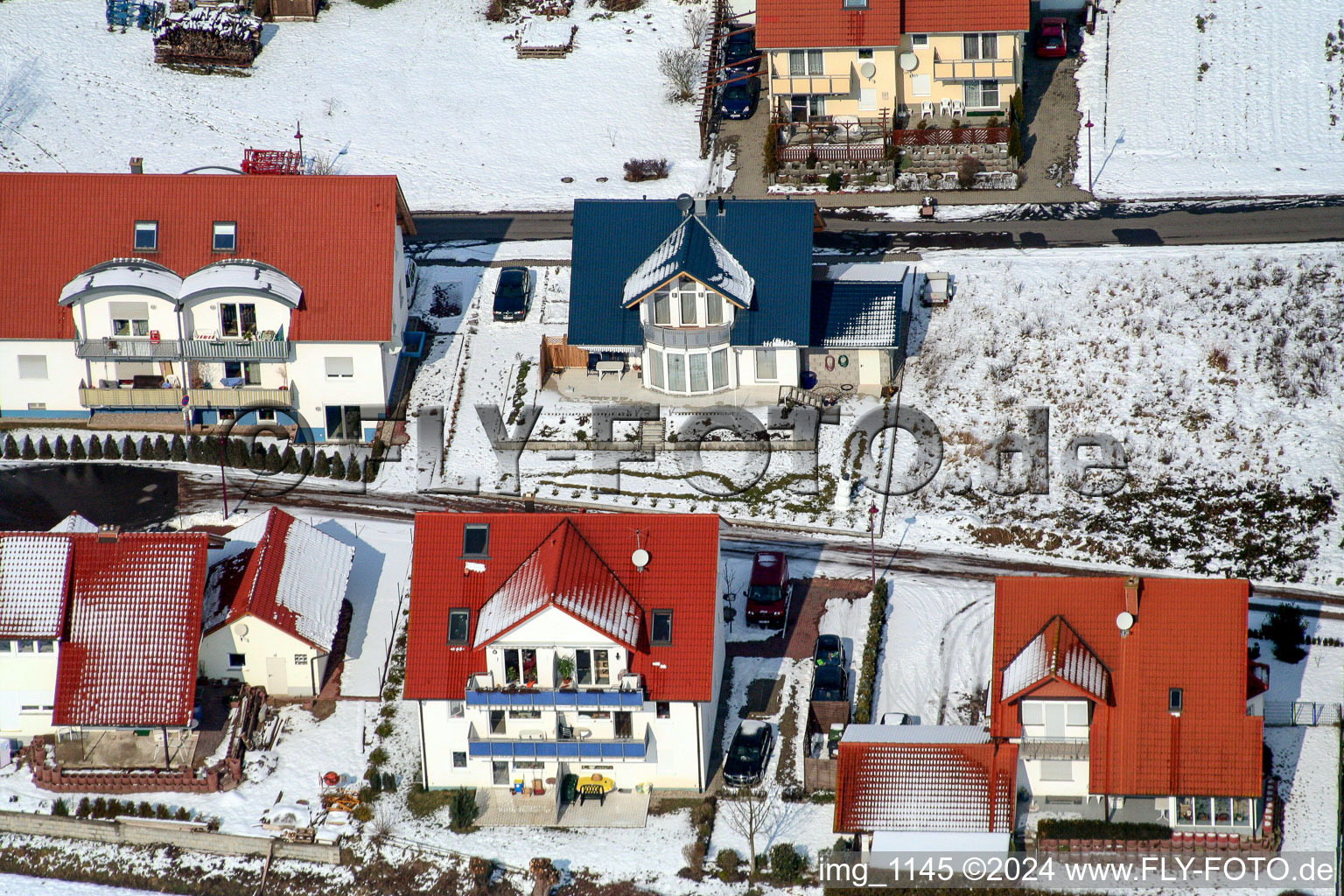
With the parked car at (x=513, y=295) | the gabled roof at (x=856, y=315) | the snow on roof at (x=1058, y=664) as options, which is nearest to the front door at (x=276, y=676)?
the snow on roof at (x=1058, y=664)

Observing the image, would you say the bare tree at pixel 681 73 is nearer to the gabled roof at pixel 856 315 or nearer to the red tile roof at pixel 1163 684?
the gabled roof at pixel 856 315

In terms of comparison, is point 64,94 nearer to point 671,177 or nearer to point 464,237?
point 464,237

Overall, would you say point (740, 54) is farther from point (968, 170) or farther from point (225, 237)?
point (225, 237)

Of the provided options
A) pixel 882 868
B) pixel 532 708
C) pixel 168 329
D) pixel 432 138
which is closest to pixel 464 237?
pixel 432 138

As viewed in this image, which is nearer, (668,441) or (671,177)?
(668,441)

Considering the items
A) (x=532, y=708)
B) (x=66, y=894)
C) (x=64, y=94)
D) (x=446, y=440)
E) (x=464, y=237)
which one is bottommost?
(x=66, y=894)

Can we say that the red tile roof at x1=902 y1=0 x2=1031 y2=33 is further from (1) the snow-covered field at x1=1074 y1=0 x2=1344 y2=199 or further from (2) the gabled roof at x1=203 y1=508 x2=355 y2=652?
(2) the gabled roof at x1=203 y1=508 x2=355 y2=652

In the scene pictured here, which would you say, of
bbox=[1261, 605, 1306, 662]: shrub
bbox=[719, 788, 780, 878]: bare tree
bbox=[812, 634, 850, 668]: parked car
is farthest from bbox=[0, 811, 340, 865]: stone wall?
bbox=[1261, 605, 1306, 662]: shrub
